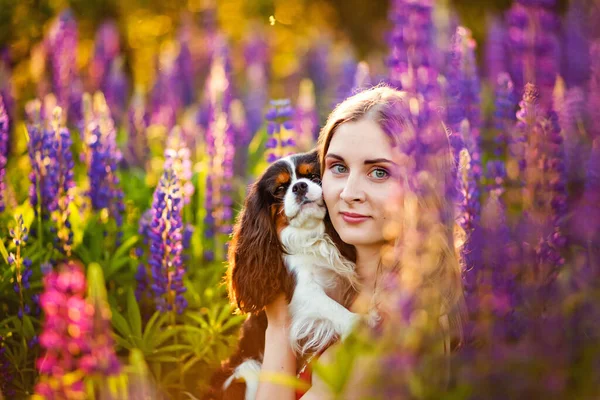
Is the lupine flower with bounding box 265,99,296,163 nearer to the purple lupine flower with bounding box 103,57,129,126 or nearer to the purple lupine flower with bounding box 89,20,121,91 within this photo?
the purple lupine flower with bounding box 103,57,129,126

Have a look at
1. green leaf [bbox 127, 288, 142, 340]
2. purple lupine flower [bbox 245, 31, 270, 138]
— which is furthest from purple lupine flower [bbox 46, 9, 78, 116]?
green leaf [bbox 127, 288, 142, 340]

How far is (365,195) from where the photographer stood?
2.56 metres

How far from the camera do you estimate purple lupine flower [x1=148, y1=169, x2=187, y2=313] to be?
3.52m

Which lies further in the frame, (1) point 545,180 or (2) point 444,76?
(2) point 444,76

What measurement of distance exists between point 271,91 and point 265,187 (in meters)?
7.45

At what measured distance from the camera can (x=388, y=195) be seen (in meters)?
2.52

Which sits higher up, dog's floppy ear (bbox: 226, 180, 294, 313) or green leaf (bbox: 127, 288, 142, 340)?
dog's floppy ear (bbox: 226, 180, 294, 313)

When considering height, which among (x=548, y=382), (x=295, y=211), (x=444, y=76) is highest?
(x=444, y=76)

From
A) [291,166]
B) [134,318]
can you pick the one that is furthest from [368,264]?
[134,318]

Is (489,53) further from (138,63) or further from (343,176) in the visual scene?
(138,63)

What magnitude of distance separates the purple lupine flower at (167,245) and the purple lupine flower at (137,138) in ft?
6.77

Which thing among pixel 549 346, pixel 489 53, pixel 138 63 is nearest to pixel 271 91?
pixel 138 63

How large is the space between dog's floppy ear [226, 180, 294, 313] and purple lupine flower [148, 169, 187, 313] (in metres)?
0.52

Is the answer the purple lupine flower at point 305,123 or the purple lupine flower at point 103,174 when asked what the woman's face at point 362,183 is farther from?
the purple lupine flower at point 305,123
